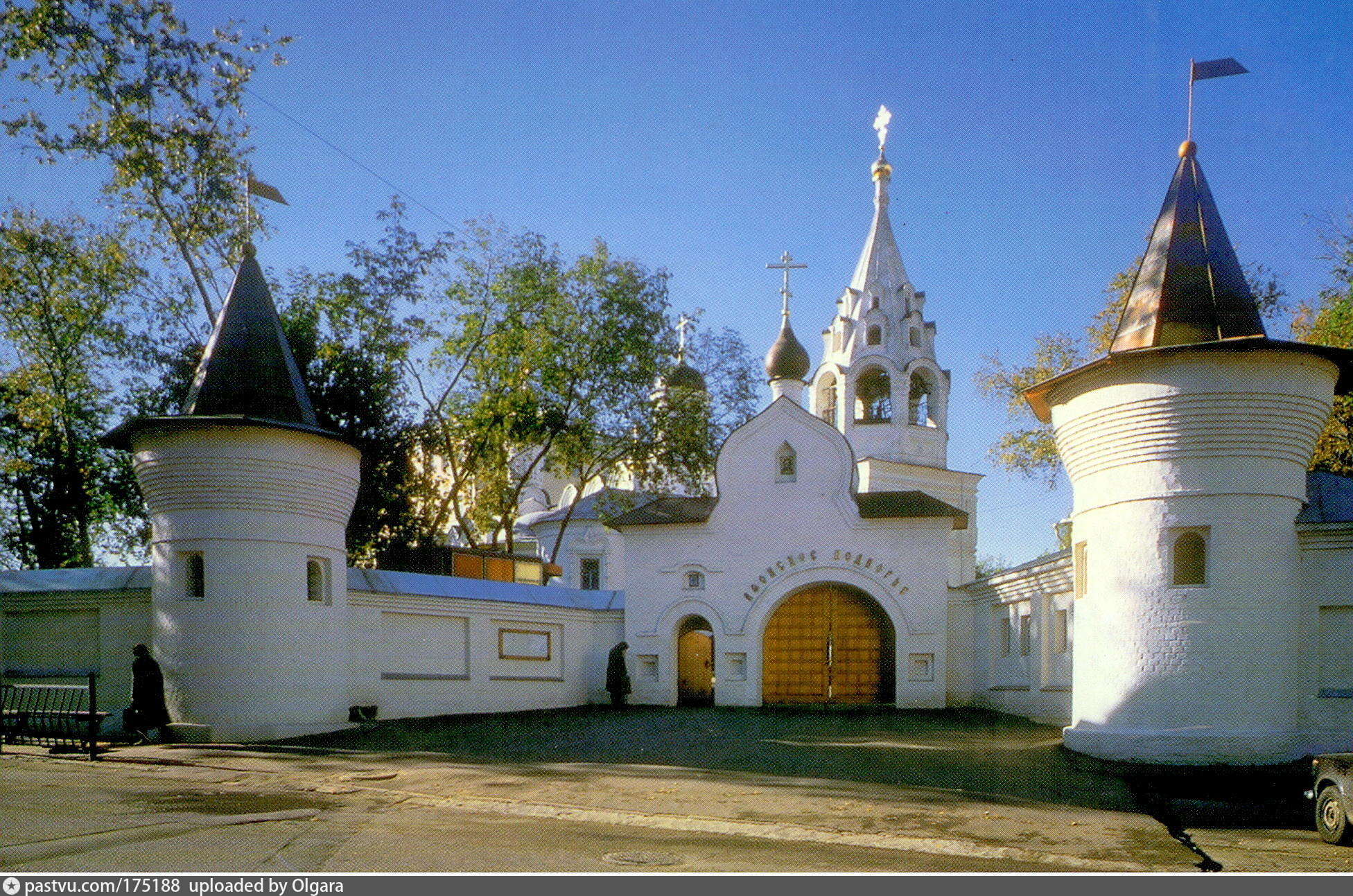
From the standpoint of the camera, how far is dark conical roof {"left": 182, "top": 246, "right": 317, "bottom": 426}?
52.5 feet

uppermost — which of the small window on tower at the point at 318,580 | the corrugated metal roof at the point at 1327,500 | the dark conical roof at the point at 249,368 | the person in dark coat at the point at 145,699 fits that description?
the dark conical roof at the point at 249,368

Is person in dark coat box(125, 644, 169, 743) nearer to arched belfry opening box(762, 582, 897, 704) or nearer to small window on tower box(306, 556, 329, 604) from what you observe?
small window on tower box(306, 556, 329, 604)

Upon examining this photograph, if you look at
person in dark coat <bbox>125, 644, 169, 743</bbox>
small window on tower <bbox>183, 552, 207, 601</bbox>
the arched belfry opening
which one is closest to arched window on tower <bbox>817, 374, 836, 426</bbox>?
the arched belfry opening

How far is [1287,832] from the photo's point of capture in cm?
878

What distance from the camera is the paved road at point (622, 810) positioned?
7.36 metres

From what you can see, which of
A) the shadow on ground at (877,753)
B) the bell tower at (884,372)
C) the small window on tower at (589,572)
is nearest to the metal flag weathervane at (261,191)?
the shadow on ground at (877,753)

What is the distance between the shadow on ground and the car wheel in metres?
0.63

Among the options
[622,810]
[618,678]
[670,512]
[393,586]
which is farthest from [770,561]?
[622,810]

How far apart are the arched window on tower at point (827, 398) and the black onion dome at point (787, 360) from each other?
397 inches

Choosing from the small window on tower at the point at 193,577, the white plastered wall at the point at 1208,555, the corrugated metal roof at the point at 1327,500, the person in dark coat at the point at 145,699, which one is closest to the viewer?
the white plastered wall at the point at 1208,555

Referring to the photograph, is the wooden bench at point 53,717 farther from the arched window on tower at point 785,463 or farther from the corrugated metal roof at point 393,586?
the arched window on tower at point 785,463

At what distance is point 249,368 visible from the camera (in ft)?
53.5
